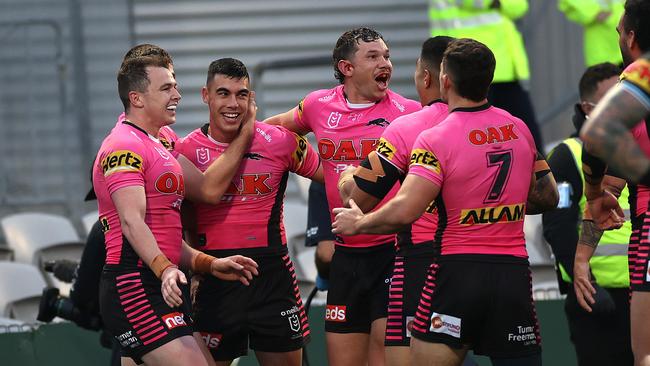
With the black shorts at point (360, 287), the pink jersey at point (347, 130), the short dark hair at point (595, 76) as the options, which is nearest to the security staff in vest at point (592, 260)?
the short dark hair at point (595, 76)

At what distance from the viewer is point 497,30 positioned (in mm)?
9812

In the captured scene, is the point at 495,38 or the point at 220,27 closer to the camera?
the point at 495,38

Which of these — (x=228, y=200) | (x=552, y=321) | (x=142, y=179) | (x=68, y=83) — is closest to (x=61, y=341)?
(x=228, y=200)

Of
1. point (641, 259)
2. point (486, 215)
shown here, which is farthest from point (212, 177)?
point (641, 259)

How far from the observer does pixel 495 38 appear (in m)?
9.81

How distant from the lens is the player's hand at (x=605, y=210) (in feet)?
20.8

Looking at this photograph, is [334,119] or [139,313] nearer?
[139,313]

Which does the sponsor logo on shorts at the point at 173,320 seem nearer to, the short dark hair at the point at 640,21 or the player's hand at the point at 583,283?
the player's hand at the point at 583,283

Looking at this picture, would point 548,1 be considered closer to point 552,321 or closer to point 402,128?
point 552,321

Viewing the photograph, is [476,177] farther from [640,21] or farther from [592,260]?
[592,260]

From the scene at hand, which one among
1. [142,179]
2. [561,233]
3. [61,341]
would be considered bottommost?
[61,341]

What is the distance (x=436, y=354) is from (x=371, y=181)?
2.82 feet

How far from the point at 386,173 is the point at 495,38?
405 centimetres

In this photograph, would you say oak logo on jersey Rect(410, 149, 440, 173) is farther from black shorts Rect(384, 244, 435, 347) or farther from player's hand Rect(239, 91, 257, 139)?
player's hand Rect(239, 91, 257, 139)
